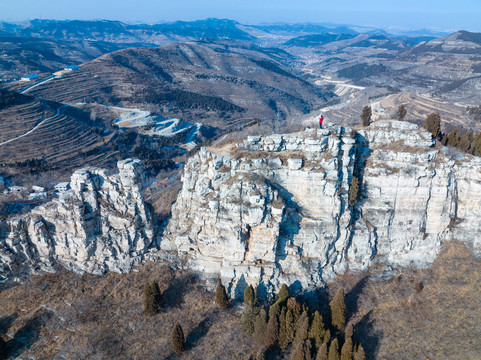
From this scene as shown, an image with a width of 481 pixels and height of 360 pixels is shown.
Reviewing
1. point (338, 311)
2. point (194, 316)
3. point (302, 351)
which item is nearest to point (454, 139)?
point (338, 311)

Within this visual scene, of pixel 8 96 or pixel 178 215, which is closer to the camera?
pixel 178 215

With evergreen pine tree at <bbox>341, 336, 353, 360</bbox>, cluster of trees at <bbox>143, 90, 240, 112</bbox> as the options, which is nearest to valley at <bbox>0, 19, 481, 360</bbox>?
evergreen pine tree at <bbox>341, 336, 353, 360</bbox>

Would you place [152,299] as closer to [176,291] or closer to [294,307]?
[176,291]

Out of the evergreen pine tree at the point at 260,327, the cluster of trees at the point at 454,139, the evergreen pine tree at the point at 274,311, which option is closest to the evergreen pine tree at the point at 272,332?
the evergreen pine tree at the point at 260,327

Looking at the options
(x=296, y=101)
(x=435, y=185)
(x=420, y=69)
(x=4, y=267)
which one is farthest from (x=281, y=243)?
(x=420, y=69)

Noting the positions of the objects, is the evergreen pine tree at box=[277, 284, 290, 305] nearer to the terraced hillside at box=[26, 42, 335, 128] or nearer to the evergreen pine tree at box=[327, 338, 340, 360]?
the evergreen pine tree at box=[327, 338, 340, 360]

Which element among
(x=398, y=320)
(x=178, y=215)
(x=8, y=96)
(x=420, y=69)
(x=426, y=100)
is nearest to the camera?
(x=398, y=320)

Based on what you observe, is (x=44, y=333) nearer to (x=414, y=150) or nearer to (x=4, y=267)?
(x=4, y=267)

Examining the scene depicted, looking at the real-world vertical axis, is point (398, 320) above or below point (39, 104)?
below
